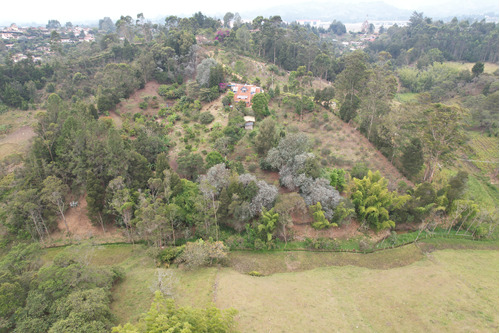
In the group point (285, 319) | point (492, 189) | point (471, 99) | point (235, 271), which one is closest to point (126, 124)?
point (235, 271)

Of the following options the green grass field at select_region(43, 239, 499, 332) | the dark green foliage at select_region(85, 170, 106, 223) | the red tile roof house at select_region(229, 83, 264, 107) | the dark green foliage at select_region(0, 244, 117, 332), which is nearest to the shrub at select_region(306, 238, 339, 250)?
the green grass field at select_region(43, 239, 499, 332)

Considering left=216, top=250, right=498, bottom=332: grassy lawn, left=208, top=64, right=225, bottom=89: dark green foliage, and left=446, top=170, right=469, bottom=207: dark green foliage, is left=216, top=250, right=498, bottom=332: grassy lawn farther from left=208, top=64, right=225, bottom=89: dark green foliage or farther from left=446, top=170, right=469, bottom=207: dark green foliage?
left=208, top=64, right=225, bottom=89: dark green foliage

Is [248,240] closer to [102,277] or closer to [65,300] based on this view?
[102,277]

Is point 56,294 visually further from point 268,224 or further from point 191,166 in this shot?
point 191,166

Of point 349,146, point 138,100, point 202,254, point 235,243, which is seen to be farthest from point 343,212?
point 138,100

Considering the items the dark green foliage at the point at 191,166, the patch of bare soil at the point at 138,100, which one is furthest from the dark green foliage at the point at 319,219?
the patch of bare soil at the point at 138,100

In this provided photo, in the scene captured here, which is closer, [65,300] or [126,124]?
[65,300]
